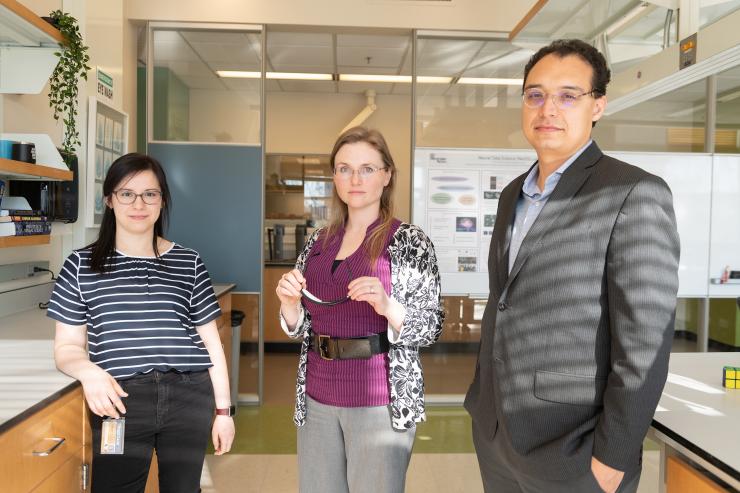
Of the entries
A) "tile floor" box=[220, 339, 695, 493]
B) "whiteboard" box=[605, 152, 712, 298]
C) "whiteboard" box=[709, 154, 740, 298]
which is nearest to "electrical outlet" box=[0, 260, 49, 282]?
"tile floor" box=[220, 339, 695, 493]

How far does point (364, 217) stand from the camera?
185cm

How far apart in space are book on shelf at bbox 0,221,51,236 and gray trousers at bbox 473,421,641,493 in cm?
209

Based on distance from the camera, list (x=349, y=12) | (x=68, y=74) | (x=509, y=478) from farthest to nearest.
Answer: (x=349, y=12) → (x=68, y=74) → (x=509, y=478)

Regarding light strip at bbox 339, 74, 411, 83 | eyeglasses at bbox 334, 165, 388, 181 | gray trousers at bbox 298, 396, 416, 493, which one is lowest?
gray trousers at bbox 298, 396, 416, 493

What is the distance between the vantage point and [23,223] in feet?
8.42

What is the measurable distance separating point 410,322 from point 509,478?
48 centimetres

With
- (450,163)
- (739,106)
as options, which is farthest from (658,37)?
(739,106)

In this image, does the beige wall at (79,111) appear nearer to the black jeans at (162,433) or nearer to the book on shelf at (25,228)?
the book on shelf at (25,228)

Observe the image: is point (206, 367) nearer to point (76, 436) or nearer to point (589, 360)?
point (76, 436)

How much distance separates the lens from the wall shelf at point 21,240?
2.38 metres

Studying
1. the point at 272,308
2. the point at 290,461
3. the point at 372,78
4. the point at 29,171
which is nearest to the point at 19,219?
the point at 29,171

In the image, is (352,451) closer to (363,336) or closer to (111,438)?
(363,336)

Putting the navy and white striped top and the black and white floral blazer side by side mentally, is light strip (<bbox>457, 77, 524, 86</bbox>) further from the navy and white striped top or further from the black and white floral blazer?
the navy and white striped top

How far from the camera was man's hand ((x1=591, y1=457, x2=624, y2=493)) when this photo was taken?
1.23 meters
